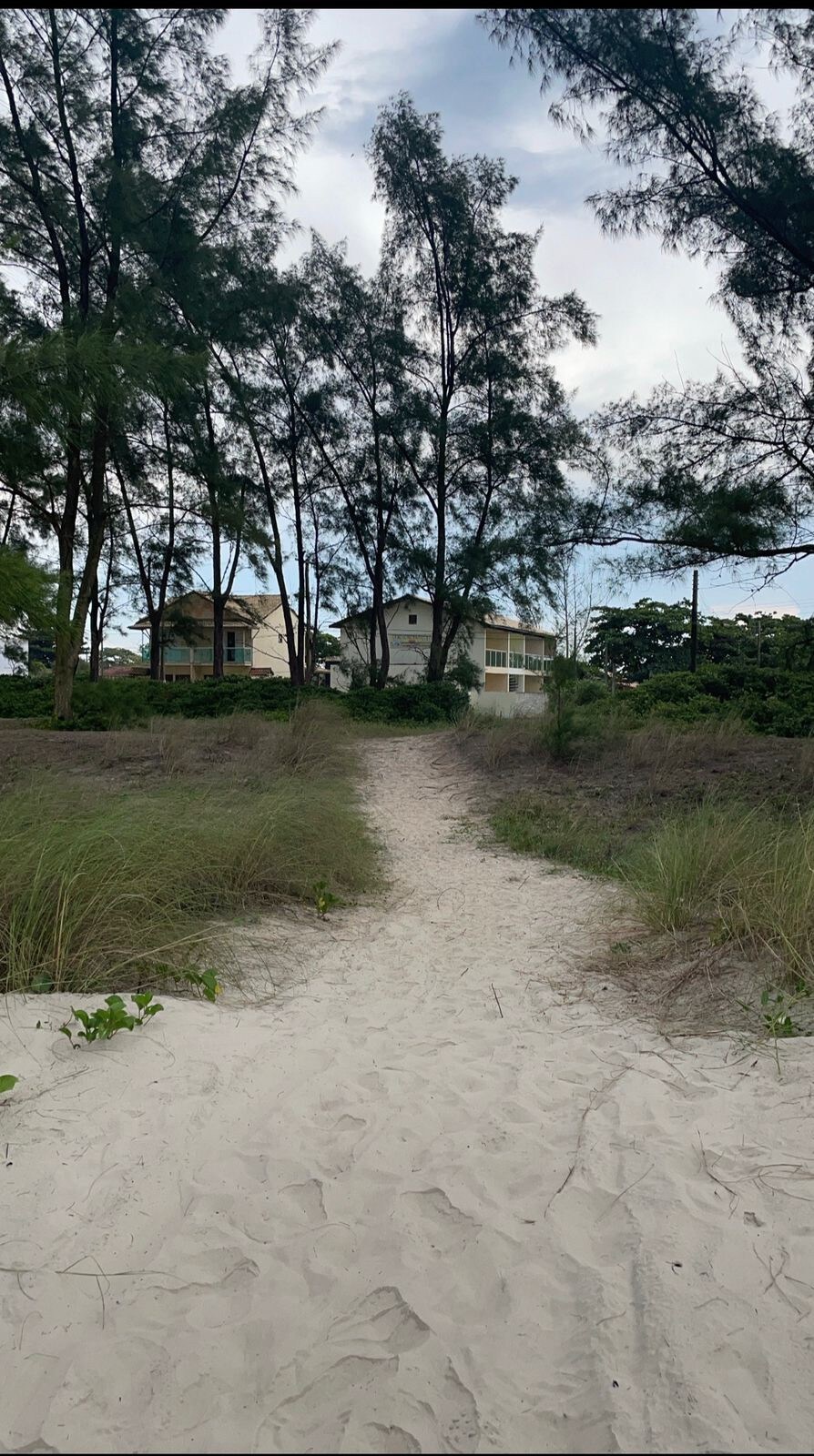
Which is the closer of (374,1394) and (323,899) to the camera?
(374,1394)

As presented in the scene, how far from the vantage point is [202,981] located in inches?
141

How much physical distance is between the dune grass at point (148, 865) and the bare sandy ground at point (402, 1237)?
1.65 ft

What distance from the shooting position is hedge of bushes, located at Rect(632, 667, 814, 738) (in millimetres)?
13367

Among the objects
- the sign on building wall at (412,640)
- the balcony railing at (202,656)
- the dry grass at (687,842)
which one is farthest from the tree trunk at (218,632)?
the balcony railing at (202,656)

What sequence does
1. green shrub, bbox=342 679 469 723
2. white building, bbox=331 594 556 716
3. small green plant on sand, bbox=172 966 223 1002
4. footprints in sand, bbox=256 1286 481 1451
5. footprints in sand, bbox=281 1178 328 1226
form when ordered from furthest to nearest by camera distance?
1. white building, bbox=331 594 556 716
2. green shrub, bbox=342 679 469 723
3. small green plant on sand, bbox=172 966 223 1002
4. footprints in sand, bbox=281 1178 328 1226
5. footprints in sand, bbox=256 1286 481 1451

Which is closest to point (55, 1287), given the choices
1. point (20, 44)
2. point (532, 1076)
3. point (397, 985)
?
point (532, 1076)

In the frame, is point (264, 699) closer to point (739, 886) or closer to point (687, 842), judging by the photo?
point (687, 842)

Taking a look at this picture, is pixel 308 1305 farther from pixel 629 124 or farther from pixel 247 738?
pixel 247 738

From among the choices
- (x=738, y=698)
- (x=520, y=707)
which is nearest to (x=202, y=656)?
(x=520, y=707)

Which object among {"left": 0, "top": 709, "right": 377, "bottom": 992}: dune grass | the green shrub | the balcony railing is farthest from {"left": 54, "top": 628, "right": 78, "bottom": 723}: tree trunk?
the balcony railing

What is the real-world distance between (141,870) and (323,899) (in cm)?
124

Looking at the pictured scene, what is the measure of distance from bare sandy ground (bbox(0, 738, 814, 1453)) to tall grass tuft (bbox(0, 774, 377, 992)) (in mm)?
507

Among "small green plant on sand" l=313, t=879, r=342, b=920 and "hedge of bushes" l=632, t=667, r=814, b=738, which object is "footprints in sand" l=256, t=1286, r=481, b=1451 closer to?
"small green plant on sand" l=313, t=879, r=342, b=920

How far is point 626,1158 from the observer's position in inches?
94.0
